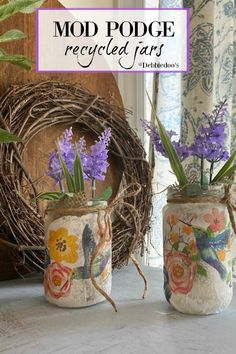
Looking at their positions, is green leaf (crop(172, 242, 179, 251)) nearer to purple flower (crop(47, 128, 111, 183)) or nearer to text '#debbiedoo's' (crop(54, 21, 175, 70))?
purple flower (crop(47, 128, 111, 183))

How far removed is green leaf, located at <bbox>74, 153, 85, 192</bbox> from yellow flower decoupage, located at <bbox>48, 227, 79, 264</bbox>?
2.7 inches

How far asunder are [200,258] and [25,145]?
16.5 inches

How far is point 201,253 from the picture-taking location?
0.60m

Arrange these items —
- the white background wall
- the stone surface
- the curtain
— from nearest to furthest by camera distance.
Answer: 1. the stone surface
2. the curtain
3. the white background wall

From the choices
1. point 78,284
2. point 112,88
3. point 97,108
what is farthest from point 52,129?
point 78,284

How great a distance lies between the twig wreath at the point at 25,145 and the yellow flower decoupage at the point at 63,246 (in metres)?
0.11

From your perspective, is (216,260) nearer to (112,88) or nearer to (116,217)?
(116,217)

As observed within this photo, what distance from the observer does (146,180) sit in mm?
999

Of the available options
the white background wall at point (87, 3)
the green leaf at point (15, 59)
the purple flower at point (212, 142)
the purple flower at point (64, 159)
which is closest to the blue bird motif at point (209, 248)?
the purple flower at point (212, 142)

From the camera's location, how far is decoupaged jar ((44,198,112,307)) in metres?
0.64

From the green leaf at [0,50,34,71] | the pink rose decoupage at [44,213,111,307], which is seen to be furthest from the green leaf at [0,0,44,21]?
the pink rose decoupage at [44,213,111,307]

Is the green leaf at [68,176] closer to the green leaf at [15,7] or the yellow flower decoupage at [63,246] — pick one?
the yellow flower decoupage at [63,246]

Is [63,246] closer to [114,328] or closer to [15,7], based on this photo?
[114,328]


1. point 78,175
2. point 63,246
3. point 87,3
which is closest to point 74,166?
point 78,175
